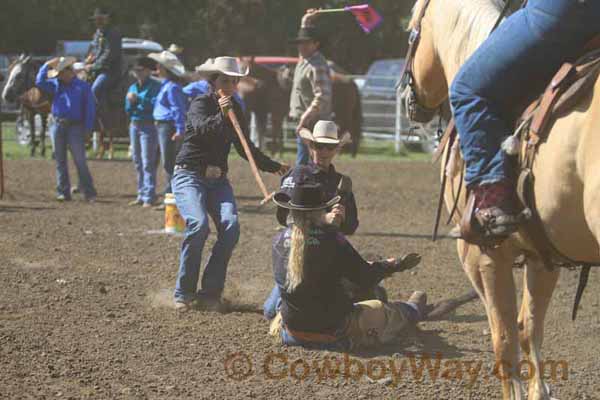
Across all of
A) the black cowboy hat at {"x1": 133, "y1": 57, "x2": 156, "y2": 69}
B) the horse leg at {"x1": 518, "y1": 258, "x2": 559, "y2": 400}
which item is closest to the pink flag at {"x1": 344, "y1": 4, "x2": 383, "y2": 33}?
the horse leg at {"x1": 518, "y1": 258, "x2": 559, "y2": 400}

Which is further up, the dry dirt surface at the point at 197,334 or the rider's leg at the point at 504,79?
the rider's leg at the point at 504,79

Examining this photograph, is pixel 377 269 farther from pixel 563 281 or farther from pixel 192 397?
pixel 563 281

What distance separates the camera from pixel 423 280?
324 inches

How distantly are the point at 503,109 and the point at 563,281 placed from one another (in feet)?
14.7

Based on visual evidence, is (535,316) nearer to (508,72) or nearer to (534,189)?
(534,189)

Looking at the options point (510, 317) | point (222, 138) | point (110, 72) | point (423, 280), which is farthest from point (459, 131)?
point (110, 72)

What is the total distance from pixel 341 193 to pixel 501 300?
195 centimetres

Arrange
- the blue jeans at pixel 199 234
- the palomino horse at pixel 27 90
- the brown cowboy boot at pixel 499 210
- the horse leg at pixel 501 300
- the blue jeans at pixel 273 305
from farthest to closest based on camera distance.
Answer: the palomino horse at pixel 27 90
the blue jeans at pixel 199 234
the blue jeans at pixel 273 305
the horse leg at pixel 501 300
the brown cowboy boot at pixel 499 210

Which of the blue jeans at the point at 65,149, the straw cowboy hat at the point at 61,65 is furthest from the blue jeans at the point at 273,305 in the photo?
the straw cowboy hat at the point at 61,65

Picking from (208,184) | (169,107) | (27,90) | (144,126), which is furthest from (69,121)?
(208,184)

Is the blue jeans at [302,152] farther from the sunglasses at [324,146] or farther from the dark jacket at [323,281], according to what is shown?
the dark jacket at [323,281]

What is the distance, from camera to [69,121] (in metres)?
12.8

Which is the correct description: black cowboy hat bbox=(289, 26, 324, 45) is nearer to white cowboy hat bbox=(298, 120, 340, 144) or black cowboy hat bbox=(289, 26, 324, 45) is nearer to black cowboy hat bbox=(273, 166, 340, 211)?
white cowboy hat bbox=(298, 120, 340, 144)

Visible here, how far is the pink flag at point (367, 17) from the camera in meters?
7.61
